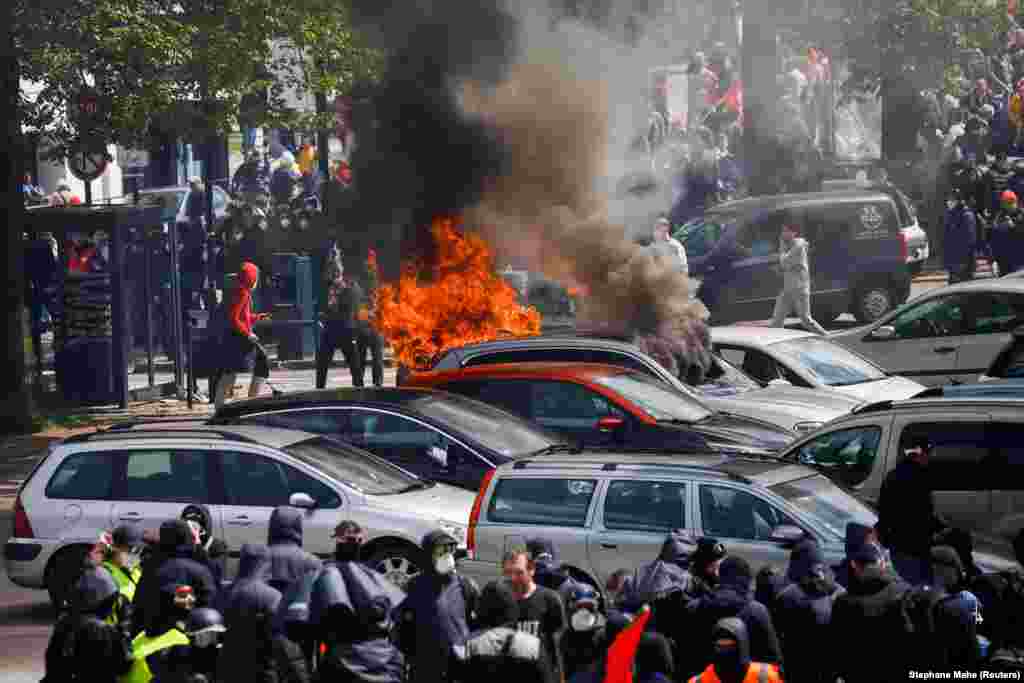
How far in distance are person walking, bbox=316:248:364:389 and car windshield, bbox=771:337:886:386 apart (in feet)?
18.3

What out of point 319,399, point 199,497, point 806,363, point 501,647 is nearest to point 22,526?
point 199,497

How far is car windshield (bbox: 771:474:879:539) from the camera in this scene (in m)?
11.8

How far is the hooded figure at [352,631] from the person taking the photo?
879cm

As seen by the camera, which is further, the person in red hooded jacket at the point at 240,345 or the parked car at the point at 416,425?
the person in red hooded jacket at the point at 240,345

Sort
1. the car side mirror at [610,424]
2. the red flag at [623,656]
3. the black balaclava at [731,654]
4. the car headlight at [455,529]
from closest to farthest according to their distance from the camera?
the black balaclava at [731,654]
the red flag at [623,656]
the car headlight at [455,529]
the car side mirror at [610,424]

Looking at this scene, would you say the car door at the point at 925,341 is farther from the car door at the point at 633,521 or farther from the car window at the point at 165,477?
the car window at the point at 165,477

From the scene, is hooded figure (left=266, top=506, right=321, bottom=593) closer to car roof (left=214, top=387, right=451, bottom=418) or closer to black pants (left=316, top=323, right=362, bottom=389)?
car roof (left=214, top=387, right=451, bottom=418)

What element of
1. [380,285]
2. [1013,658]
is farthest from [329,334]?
[1013,658]

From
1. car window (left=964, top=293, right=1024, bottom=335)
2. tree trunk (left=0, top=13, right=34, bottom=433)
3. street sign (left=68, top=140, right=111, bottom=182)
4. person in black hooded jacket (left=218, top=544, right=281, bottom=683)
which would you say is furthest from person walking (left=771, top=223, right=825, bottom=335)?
person in black hooded jacket (left=218, top=544, right=281, bottom=683)

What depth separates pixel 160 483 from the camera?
44.1 feet

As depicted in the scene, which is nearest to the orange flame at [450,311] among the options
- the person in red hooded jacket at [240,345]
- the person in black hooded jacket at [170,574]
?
the person in red hooded jacket at [240,345]

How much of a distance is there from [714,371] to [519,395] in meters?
3.05

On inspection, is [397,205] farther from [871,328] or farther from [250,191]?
[250,191]

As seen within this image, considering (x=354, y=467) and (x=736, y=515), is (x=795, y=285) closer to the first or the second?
(x=354, y=467)
